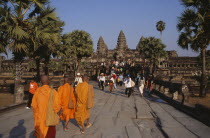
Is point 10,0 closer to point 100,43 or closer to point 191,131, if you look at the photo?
point 191,131

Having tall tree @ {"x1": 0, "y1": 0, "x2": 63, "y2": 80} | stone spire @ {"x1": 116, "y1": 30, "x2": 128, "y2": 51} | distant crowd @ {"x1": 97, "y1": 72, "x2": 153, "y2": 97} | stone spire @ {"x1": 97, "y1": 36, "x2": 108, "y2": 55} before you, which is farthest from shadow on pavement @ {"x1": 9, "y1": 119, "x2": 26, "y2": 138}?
stone spire @ {"x1": 97, "y1": 36, "x2": 108, "y2": 55}

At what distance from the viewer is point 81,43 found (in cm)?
3522

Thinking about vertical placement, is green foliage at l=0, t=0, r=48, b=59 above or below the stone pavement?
above

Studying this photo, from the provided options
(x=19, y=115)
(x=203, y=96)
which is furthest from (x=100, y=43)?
(x=19, y=115)

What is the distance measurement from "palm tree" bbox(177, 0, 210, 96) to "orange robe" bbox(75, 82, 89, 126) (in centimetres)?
1057

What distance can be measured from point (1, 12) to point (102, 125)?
7617 mm

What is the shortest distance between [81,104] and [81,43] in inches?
1167

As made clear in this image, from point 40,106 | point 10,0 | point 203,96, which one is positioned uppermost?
point 10,0

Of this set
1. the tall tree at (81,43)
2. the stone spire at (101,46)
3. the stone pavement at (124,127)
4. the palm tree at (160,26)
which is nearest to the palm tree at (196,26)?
the stone pavement at (124,127)

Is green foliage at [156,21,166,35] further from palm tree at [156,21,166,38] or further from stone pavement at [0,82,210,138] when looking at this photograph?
stone pavement at [0,82,210,138]

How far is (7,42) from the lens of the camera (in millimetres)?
11320

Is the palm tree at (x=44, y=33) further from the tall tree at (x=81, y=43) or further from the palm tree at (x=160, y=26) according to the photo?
the palm tree at (x=160, y=26)

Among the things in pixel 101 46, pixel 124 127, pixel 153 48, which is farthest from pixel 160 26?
pixel 124 127

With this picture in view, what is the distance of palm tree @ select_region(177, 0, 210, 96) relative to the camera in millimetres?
14406
